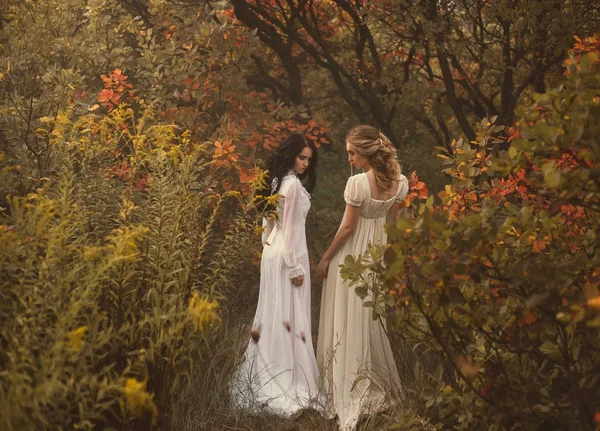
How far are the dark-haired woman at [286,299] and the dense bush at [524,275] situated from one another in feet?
4.35

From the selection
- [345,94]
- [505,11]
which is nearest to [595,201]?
[505,11]

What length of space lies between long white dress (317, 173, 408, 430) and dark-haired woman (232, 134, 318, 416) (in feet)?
0.62

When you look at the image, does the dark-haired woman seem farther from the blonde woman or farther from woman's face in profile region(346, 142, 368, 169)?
woman's face in profile region(346, 142, 368, 169)

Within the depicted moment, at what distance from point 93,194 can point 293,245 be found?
5.24ft

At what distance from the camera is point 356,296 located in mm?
5512

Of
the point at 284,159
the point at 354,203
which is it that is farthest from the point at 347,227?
the point at 284,159

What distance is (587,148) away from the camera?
3.38 m

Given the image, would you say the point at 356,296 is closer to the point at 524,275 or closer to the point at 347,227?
the point at 347,227

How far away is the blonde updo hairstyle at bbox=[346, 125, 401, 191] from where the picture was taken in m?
5.43

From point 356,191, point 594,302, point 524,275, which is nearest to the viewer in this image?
point 594,302

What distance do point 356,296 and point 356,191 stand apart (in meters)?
0.70

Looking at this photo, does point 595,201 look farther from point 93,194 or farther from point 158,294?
point 93,194

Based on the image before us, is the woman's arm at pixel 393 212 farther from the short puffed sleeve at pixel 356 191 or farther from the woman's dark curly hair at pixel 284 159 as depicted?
the woman's dark curly hair at pixel 284 159

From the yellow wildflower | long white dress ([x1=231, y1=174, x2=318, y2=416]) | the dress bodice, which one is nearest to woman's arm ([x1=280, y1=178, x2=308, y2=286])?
long white dress ([x1=231, y1=174, x2=318, y2=416])
